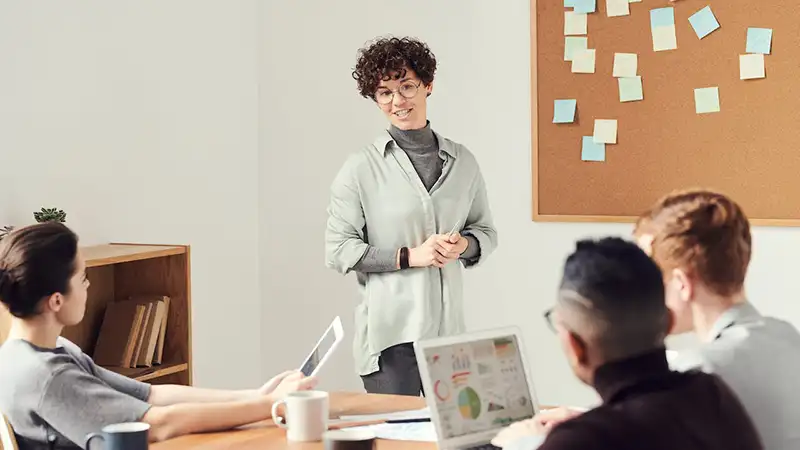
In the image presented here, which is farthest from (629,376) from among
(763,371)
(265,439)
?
(265,439)

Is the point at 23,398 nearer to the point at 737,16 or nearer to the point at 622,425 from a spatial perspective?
the point at 622,425

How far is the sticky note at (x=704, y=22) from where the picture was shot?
408cm

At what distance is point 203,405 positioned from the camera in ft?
7.73

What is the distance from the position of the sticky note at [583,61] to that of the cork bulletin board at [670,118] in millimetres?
25

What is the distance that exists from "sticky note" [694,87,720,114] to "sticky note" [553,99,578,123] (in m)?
0.47

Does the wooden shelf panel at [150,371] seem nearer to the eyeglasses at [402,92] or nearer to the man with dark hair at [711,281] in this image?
the eyeglasses at [402,92]

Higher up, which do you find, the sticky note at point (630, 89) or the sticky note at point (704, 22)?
the sticky note at point (704, 22)

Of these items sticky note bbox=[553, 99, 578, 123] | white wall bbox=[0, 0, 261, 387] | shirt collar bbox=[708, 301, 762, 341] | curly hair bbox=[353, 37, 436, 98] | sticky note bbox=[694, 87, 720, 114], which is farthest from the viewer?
sticky note bbox=[553, 99, 578, 123]

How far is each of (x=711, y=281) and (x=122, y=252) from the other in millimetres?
2149

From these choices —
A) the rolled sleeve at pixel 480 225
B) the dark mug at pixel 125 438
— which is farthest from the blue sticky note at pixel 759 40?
the dark mug at pixel 125 438

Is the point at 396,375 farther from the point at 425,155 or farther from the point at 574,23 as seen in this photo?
the point at 574,23

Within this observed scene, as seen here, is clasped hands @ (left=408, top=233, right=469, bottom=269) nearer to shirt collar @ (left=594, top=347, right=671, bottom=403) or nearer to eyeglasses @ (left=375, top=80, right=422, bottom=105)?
eyeglasses @ (left=375, top=80, right=422, bottom=105)

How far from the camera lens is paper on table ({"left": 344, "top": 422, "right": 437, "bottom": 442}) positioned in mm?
2271

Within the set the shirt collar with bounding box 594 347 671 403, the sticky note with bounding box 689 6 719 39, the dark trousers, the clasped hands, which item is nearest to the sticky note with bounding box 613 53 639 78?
the sticky note with bounding box 689 6 719 39
